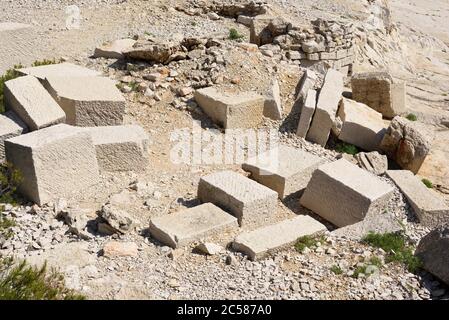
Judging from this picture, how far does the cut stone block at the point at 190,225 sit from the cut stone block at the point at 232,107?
100 inches

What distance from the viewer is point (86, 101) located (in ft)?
26.9

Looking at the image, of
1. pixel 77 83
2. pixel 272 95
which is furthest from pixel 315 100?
pixel 77 83

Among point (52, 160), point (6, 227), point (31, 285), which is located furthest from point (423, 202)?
point (6, 227)

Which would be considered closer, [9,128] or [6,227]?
[6,227]

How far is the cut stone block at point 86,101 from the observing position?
8.22 metres

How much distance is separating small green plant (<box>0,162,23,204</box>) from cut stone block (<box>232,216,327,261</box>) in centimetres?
281

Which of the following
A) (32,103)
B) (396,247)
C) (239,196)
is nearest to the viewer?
(396,247)

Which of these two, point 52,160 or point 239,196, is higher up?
point 52,160

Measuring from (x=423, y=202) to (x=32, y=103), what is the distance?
18.2ft

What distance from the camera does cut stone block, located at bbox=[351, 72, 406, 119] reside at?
1058 cm

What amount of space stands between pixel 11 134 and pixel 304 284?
14.2 ft

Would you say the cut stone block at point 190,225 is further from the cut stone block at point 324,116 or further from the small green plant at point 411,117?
the small green plant at point 411,117

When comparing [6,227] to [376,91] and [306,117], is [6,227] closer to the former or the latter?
[306,117]

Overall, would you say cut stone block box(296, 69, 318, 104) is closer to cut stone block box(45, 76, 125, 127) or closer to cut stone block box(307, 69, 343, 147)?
cut stone block box(307, 69, 343, 147)
